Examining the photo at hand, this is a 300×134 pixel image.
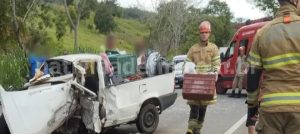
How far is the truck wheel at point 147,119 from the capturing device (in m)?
7.44

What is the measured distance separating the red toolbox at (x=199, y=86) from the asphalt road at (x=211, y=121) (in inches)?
77.0

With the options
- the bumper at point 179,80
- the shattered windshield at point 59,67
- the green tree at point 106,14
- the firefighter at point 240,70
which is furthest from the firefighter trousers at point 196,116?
the green tree at point 106,14

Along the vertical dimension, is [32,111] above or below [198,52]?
below

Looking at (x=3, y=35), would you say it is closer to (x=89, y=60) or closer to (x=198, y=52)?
(x=89, y=60)

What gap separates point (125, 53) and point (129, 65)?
0.97 feet

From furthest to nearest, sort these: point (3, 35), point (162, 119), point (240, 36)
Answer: point (3, 35), point (240, 36), point (162, 119)

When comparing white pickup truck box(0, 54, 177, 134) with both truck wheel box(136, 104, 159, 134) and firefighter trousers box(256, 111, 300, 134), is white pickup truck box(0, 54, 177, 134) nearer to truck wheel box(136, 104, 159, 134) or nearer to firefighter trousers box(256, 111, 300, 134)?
truck wheel box(136, 104, 159, 134)

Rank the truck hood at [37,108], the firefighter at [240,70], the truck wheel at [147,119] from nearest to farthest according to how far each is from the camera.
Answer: the truck hood at [37,108] < the truck wheel at [147,119] < the firefighter at [240,70]

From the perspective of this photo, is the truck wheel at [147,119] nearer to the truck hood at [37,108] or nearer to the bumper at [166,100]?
the bumper at [166,100]

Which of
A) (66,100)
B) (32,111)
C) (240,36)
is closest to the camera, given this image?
(32,111)

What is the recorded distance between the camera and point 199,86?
5.98m

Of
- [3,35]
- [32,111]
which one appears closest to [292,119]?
[32,111]

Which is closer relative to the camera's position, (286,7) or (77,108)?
(286,7)

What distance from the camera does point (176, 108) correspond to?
36.4 ft
